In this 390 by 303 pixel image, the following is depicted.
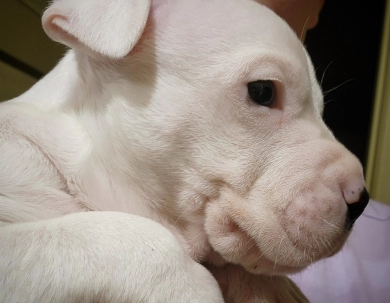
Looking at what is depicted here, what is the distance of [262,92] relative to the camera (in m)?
0.88

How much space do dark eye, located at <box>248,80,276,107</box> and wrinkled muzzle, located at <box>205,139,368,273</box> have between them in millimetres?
113

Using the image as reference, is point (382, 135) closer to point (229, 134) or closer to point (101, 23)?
point (229, 134)

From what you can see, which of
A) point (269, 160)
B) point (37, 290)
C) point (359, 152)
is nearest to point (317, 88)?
point (269, 160)

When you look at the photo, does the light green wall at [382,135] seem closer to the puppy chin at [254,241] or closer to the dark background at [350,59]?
the dark background at [350,59]

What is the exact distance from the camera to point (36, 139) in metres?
0.94

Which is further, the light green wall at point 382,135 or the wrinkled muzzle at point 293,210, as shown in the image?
the light green wall at point 382,135

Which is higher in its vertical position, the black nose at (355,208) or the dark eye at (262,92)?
the dark eye at (262,92)

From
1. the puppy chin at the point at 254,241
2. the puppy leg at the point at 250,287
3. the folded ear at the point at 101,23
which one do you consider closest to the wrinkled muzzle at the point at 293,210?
the puppy chin at the point at 254,241

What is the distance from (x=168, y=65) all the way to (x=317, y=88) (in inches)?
15.2

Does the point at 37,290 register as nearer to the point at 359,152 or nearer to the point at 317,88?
the point at 317,88

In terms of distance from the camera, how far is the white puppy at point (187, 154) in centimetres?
81

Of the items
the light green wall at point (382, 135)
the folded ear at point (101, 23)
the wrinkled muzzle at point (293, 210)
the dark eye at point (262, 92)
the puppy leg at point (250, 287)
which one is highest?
the folded ear at point (101, 23)

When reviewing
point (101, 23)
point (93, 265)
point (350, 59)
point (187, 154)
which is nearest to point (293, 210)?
point (187, 154)

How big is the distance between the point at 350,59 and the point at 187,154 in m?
3.10
